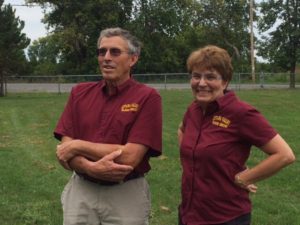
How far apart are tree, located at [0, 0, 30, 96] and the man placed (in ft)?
101

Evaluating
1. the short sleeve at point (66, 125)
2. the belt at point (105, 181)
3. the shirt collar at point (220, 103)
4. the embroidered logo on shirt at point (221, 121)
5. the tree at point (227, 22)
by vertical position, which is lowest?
the belt at point (105, 181)

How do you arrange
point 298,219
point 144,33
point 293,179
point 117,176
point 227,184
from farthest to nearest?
point 144,33, point 293,179, point 298,219, point 117,176, point 227,184

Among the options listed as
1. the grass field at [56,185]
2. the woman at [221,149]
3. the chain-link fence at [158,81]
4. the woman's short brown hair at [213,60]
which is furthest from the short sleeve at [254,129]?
the chain-link fence at [158,81]

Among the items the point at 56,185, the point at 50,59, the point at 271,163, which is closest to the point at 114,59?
the point at 271,163

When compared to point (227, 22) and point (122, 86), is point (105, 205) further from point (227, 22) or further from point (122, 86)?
point (227, 22)

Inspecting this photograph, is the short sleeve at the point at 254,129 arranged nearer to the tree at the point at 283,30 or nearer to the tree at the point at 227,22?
the tree at the point at 283,30

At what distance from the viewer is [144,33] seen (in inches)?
2256

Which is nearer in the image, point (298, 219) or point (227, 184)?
point (227, 184)

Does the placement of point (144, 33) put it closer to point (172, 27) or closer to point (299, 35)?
point (172, 27)

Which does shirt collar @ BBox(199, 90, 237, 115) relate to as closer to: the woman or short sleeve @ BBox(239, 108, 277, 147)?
the woman

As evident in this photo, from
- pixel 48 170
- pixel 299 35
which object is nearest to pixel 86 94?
pixel 48 170

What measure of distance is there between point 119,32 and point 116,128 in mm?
633

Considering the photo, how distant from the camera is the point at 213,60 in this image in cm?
339

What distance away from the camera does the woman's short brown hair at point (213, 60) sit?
339 centimetres
